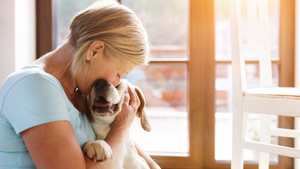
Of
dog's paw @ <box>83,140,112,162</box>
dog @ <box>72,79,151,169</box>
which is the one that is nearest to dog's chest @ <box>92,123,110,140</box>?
dog @ <box>72,79,151,169</box>

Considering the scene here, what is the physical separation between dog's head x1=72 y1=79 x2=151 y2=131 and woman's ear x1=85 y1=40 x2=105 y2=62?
0.30ft

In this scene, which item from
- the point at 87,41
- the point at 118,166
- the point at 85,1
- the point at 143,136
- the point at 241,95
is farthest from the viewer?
the point at 143,136

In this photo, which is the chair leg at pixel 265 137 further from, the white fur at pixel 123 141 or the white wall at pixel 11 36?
the white wall at pixel 11 36

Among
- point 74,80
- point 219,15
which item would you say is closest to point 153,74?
point 219,15

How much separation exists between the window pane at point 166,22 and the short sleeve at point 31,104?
113cm

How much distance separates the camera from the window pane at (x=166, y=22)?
65.6 inches

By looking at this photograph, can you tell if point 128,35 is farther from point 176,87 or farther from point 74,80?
point 176,87

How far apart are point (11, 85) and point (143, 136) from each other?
134cm

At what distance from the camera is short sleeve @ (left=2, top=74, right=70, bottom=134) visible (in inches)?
23.2

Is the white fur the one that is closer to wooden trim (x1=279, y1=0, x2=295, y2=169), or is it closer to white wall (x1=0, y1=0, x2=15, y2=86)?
white wall (x1=0, y1=0, x2=15, y2=86)

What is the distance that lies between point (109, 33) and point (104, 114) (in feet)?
1.01

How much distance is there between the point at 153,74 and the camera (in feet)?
5.61

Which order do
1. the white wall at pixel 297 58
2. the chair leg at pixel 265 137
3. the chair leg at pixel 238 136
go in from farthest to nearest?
1. the white wall at pixel 297 58
2. the chair leg at pixel 265 137
3. the chair leg at pixel 238 136

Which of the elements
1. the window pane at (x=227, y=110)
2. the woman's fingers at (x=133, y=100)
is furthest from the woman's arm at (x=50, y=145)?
the window pane at (x=227, y=110)
